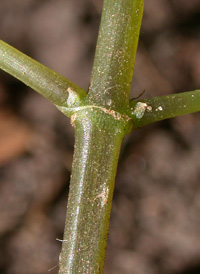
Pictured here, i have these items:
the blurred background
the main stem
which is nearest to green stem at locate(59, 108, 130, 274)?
the main stem

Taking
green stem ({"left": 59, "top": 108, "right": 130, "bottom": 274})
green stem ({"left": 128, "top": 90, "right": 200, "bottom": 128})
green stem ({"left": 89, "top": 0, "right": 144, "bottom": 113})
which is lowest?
green stem ({"left": 59, "top": 108, "right": 130, "bottom": 274})

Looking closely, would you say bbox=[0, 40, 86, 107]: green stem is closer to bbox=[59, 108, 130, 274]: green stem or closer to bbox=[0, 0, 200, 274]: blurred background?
bbox=[59, 108, 130, 274]: green stem

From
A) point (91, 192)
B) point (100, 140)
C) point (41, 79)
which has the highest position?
point (41, 79)

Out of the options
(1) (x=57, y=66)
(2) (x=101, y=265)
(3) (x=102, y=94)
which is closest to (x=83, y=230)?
(2) (x=101, y=265)

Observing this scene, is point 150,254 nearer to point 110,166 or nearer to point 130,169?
point 130,169

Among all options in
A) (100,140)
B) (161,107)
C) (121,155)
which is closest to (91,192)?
(100,140)

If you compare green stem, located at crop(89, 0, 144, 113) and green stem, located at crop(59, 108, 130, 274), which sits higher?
green stem, located at crop(89, 0, 144, 113)

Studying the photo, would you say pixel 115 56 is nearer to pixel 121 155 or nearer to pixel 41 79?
pixel 41 79
